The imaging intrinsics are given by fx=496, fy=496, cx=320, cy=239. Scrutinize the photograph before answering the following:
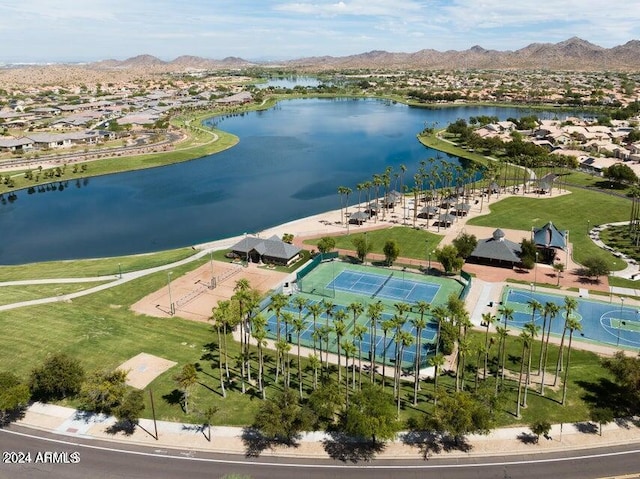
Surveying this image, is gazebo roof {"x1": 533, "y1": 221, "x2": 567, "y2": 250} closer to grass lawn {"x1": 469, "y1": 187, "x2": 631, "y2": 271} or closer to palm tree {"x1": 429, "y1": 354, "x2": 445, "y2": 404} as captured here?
grass lawn {"x1": 469, "y1": 187, "x2": 631, "y2": 271}

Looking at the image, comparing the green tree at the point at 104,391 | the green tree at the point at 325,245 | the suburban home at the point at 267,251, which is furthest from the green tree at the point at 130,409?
the green tree at the point at 325,245

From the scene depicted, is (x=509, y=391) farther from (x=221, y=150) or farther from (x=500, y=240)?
(x=221, y=150)

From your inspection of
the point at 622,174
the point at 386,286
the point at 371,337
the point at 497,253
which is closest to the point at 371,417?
the point at 371,337

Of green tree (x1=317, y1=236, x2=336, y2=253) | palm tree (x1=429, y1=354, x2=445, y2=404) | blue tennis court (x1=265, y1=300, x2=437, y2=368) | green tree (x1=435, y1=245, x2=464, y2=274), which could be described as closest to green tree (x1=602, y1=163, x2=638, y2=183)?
green tree (x1=435, y1=245, x2=464, y2=274)

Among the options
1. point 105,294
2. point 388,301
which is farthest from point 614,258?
A: point 105,294

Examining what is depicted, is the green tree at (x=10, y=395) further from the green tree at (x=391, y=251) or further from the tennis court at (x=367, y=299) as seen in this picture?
the green tree at (x=391, y=251)
